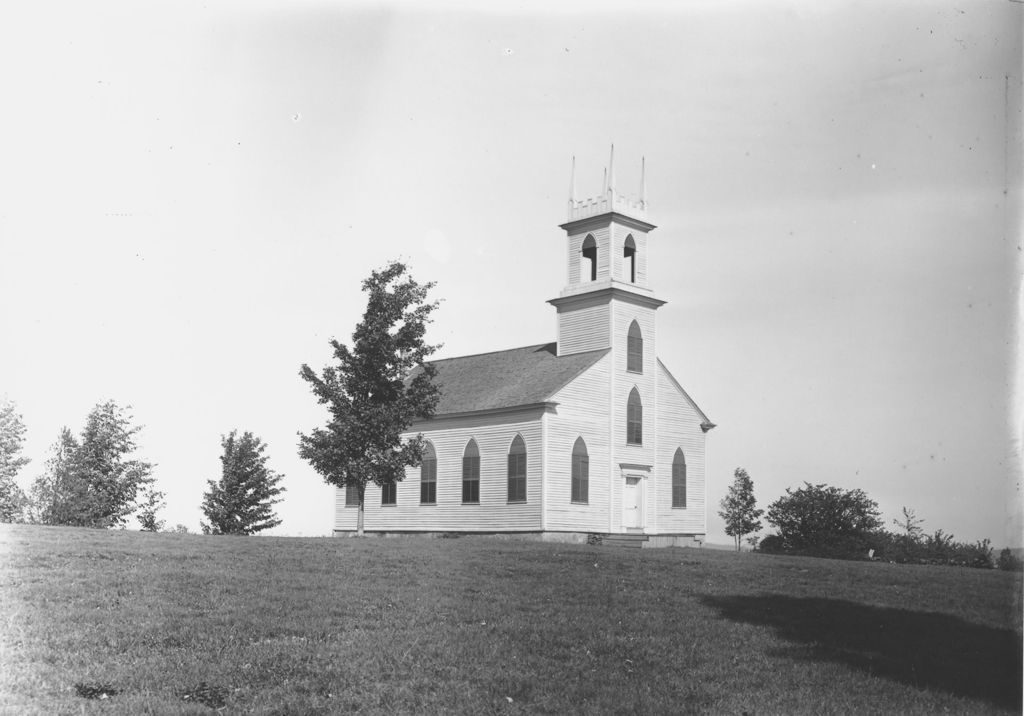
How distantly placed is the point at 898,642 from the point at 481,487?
23926 millimetres

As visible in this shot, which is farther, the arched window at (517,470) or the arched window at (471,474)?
the arched window at (471,474)

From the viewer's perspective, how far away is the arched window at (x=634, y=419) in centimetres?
3909

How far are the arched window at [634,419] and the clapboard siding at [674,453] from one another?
46.2 inches

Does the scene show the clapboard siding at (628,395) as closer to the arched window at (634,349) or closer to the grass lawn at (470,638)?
the arched window at (634,349)

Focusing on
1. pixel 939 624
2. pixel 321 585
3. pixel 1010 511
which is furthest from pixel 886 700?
pixel 321 585

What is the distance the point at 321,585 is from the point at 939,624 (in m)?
10.8

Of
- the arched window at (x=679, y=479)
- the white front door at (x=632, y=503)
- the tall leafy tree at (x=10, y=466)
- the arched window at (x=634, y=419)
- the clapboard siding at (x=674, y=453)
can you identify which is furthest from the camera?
the arched window at (x=679, y=479)

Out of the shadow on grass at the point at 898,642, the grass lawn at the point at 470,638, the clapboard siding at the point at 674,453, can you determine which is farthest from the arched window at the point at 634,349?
the shadow on grass at the point at 898,642

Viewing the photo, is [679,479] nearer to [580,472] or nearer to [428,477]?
[580,472]

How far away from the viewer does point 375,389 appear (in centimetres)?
3416

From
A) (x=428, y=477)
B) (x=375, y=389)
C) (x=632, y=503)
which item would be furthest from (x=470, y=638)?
(x=428, y=477)

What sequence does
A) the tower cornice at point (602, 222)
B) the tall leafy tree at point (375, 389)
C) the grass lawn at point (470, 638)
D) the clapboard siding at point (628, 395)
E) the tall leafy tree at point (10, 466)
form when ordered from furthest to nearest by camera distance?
1. the tower cornice at point (602, 222)
2. the clapboard siding at point (628, 395)
3. the tall leafy tree at point (375, 389)
4. the tall leafy tree at point (10, 466)
5. the grass lawn at point (470, 638)

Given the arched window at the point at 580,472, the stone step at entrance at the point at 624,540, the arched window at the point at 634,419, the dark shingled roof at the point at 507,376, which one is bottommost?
the stone step at entrance at the point at 624,540

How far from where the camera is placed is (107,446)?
139 feet
